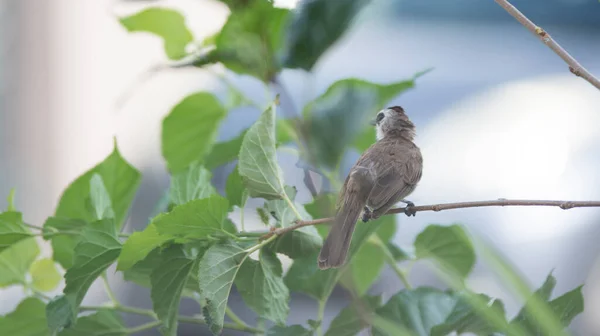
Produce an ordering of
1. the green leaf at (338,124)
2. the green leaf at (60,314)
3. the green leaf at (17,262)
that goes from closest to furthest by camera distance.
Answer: the green leaf at (338,124) → the green leaf at (60,314) → the green leaf at (17,262)

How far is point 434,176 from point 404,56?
1.23ft

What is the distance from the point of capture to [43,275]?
0.51 metres

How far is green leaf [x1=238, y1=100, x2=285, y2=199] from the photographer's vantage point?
0.33 metres

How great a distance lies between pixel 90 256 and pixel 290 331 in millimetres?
108

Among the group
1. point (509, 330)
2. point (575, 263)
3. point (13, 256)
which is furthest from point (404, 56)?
point (509, 330)

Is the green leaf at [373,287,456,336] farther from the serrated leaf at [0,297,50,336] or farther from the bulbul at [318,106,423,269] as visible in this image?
the serrated leaf at [0,297,50,336]

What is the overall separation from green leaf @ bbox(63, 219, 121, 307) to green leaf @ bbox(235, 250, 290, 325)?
0.23ft

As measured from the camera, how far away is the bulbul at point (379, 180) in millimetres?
277

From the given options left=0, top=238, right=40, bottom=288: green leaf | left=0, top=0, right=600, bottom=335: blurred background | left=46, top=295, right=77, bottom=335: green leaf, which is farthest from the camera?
left=0, top=0, right=600, bottom=335: blurred background

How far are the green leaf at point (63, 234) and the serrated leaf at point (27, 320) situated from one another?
3 centimetres

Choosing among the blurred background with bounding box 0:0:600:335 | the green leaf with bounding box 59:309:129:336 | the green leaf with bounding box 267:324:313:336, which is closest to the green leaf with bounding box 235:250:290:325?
the green leaf with bounding box 267:324:313:336

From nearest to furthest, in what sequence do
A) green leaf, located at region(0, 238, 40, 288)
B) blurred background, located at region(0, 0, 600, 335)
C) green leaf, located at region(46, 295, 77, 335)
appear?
green leaf, located at region(46, 295, 77, 335)
green leaf, located at region(0, 238, 40, 288)
blurred background, located at region(0, 0, 600, 335)

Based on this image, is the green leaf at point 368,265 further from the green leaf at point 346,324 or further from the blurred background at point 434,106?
the blurred background at point 434,106

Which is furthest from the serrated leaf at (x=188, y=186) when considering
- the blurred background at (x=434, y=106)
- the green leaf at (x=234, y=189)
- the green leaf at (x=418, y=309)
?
the blurred background at (x=434, y=106)
